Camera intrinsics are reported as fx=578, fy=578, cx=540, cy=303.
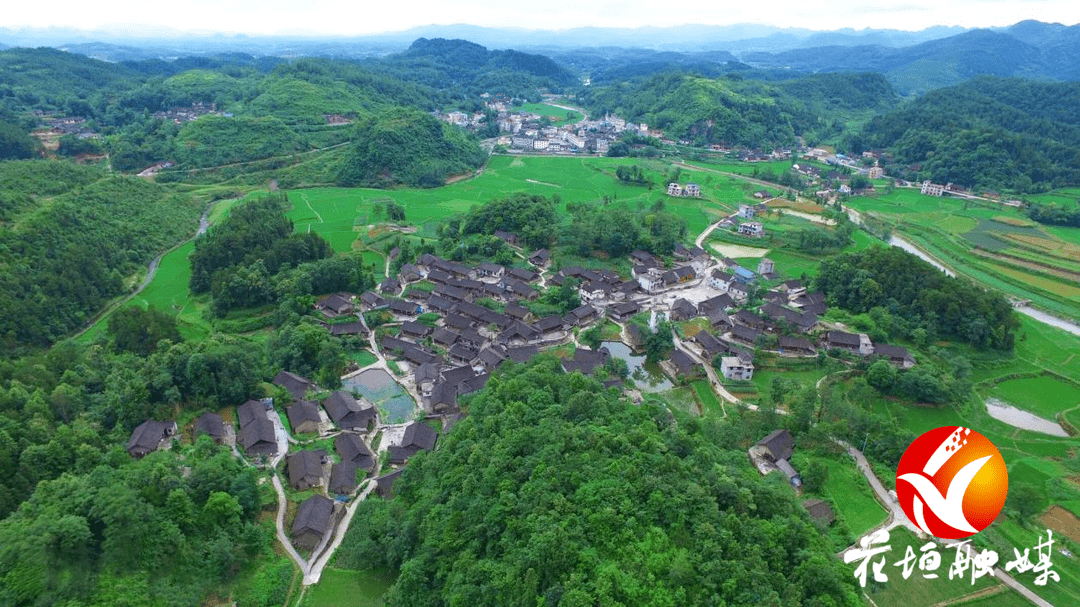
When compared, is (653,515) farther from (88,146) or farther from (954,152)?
(88,146)

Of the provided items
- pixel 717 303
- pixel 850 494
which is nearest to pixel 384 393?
pixel 850 494

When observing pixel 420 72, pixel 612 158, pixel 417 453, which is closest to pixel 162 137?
pixel 612 158

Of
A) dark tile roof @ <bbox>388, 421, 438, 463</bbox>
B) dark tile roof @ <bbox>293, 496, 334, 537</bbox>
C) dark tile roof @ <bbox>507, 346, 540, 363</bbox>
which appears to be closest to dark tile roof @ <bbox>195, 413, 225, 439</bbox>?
dark tile roof @ <bbox>293, 496, 334, 537</bbox>

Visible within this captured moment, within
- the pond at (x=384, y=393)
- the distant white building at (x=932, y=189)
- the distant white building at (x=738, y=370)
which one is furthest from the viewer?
the distant white building at (x=932, y=189)

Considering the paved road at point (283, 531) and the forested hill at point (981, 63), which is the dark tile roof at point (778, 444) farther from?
the forested hill at point (981, 63)

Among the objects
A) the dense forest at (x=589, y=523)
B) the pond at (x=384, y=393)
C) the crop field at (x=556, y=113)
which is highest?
the dense forest at (x=589, y=523)

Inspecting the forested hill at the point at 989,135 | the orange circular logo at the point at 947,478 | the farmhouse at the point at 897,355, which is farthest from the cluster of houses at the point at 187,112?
the orange circular logo at the point at 947,478
